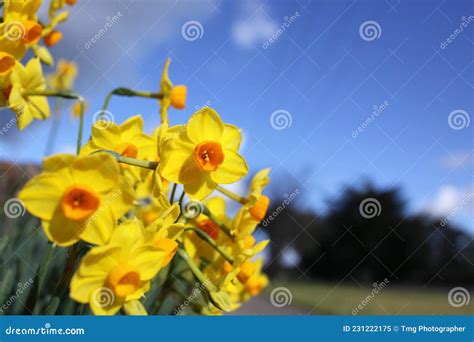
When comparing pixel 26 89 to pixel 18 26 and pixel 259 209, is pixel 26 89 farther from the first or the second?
pixel 259 209

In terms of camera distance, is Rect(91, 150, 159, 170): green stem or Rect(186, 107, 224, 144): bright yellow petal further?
Rect(186, 107, 224, 144): bright yellow petal

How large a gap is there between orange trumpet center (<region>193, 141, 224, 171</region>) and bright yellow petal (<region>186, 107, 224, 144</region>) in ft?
0.08

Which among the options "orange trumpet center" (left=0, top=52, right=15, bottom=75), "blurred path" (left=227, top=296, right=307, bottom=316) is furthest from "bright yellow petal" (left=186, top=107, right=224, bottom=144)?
"blurred path" (left=227, top=296, right=307, bottom=316)

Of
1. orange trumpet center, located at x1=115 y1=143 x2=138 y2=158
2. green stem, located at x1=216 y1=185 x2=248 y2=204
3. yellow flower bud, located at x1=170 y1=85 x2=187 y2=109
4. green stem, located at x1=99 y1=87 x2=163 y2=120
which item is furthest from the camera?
yellow flower bud, located at x1=170 y1=85 x2=187 y2=109

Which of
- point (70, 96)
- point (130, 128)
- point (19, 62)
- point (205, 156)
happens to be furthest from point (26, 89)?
point (205, 156)

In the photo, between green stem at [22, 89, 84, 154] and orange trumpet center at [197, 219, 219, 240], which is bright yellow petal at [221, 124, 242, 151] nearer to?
orange trumpet center at [197, 219, 219, 240]

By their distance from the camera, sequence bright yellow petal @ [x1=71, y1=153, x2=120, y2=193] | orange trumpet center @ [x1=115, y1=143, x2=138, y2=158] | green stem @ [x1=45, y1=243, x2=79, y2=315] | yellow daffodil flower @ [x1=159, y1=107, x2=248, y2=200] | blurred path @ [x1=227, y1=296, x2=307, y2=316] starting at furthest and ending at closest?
blurred path @ [x1=227, y1=296, x2=307, y2=316] → orange trumpet center @ [x1=115, y1=143, x2=138, y2=158] → yellow daffodil flower @ [x1=159, y1=107, x2=248, y2=200] → green stem @ [x1=45, y1=243, x2=79, y2=315] → bright yellow petal @ [x1=71, y1=153, x2=120, y2=193]

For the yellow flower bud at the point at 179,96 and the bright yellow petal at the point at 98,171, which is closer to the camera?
the bright yellow petal at the point at 98,171

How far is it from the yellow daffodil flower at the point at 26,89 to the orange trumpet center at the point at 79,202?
2.07ft

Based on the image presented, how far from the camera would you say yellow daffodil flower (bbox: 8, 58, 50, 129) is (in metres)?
1.55

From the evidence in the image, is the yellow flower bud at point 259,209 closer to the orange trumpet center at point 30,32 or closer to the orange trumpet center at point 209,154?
the orange trumpet center at point 209,154

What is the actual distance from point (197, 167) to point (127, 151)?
0.80 feet

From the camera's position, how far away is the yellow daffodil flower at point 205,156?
1.28 meters

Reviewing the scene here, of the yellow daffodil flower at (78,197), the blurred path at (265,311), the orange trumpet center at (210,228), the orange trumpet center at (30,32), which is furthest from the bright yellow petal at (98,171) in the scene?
the blurred path at (265,311)
